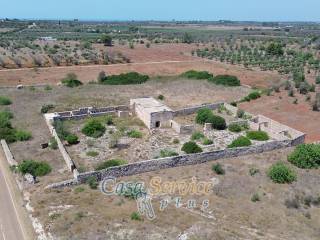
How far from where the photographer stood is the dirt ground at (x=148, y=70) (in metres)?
44.7

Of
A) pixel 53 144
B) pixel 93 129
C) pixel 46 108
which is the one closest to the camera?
pixel 53 144

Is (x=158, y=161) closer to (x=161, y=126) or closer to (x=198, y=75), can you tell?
(x=161, y=126)

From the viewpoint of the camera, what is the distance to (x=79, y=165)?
67.4ft

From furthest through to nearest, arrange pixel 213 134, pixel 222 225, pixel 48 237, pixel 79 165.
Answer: pixel 213 134 < pixel 79 165 < pixel 222 225 < pixel 48 237

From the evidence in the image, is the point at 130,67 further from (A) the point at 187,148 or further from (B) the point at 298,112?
(A) the point at 187,148

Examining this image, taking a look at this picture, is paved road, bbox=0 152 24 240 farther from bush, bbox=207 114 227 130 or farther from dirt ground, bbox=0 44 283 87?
dirt ground, bbox=0 44 283 87

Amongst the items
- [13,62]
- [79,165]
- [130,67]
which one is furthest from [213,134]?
[13,62]

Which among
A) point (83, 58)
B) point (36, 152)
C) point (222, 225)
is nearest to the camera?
point (222, 225)

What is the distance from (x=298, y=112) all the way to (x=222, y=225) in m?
20.1

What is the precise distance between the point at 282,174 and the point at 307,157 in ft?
8.48

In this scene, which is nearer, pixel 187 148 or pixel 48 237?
pixel 48 237

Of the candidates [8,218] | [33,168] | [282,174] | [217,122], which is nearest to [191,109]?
[217,122]

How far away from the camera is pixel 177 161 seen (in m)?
20.7

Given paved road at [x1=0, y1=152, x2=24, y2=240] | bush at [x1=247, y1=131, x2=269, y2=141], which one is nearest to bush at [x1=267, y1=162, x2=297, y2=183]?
bush at [x1=247, y1=131, x2=269, y2=141]
